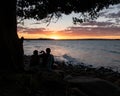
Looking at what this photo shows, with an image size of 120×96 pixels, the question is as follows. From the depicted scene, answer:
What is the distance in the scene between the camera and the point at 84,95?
9719 millimetres

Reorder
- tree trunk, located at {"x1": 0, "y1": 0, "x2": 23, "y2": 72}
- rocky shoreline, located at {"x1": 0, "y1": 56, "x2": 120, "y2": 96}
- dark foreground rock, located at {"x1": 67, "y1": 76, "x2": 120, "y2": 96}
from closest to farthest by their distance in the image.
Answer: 1. rocky shoreline, located at {"x1": 0, "y1": 56, "x2": 120, "y2": 96}
2. dark foreground rock, located at {"x1": 67, "y1": 76, "x2": 120, "y2": 96}
3. tree trunk, located at {"x1": 0, "y1": 0, "x2": 23, "y2": 72}

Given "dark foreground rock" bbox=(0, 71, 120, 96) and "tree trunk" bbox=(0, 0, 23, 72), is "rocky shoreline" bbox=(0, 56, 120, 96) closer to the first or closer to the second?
"dark foreground rock" bbox=(0, 71, 120, 96)

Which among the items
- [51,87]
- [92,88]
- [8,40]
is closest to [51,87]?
[51,87]

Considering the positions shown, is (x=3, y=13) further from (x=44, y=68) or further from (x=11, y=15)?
(x=44, y=68)

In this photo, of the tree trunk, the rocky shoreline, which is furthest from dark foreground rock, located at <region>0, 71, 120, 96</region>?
the tree trunk

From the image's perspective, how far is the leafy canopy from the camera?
44.1ft

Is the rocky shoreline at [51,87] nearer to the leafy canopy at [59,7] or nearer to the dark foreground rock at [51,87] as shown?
the dark foreground rock at [51,87]

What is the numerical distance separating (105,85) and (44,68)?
4641 millimetres

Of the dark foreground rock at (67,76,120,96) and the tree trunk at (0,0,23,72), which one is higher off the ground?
the tree trunk at (0,0,23,72)

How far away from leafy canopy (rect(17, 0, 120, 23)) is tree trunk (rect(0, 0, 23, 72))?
226 cm

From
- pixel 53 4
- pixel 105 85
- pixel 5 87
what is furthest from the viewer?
pixel 53 4

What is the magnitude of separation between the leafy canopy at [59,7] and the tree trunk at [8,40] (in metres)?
2.26

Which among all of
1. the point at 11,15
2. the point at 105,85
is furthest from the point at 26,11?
the point at 105,85

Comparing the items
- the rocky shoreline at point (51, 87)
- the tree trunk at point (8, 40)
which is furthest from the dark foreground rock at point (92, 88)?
the tree trunk at point (8, 40)
